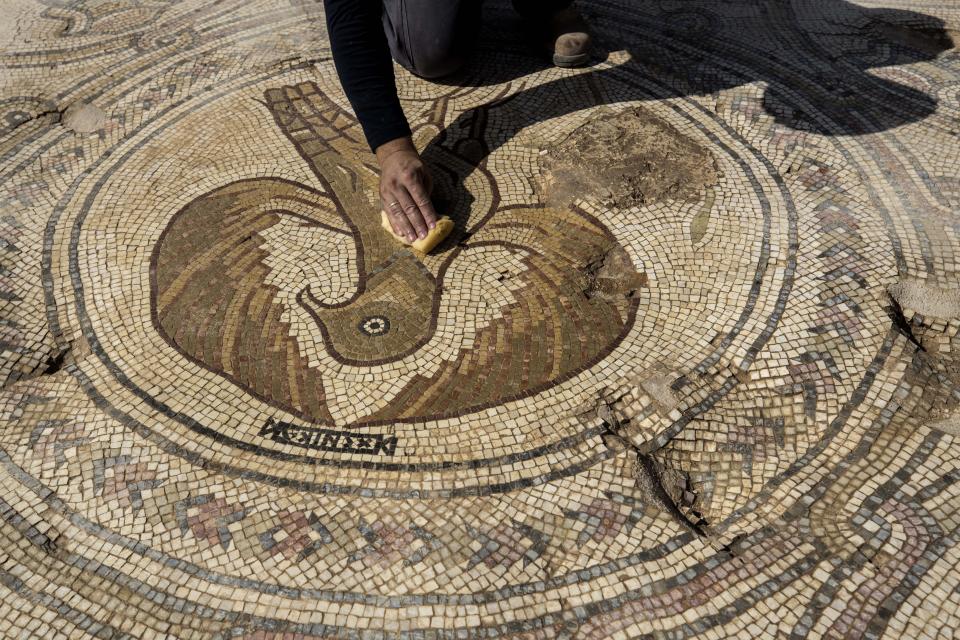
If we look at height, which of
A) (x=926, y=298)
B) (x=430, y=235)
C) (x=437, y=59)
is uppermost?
(x=437, y=59)

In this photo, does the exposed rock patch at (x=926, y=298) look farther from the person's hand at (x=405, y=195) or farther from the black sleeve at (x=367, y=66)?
the black sleeve at (x=367, y=66)

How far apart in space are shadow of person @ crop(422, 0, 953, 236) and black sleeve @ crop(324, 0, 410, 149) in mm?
687

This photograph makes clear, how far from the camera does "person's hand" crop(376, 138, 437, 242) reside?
5141mm

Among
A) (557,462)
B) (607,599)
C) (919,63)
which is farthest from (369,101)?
(919,63)

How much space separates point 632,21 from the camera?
7.63 metres

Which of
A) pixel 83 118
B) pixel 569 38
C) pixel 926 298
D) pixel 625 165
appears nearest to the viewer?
pixel 926 298

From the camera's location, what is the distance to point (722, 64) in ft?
22.8

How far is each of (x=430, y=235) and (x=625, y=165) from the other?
5.84 ft

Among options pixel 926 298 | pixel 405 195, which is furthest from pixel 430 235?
pixel 926 298

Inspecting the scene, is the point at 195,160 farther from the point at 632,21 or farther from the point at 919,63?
the point at 919,63

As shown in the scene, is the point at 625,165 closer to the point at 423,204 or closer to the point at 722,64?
the point at 423,204

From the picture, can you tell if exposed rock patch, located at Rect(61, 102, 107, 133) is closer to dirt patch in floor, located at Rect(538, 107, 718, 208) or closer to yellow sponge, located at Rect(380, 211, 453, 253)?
yellow sponge, located at Rect(380, 211, 453, 253)

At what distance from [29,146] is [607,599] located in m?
6.03

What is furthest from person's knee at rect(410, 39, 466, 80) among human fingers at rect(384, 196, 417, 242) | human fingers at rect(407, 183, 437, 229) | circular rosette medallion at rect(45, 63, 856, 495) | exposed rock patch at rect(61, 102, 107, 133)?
exposed rock patch at rect(61, 102, 107, 133)
